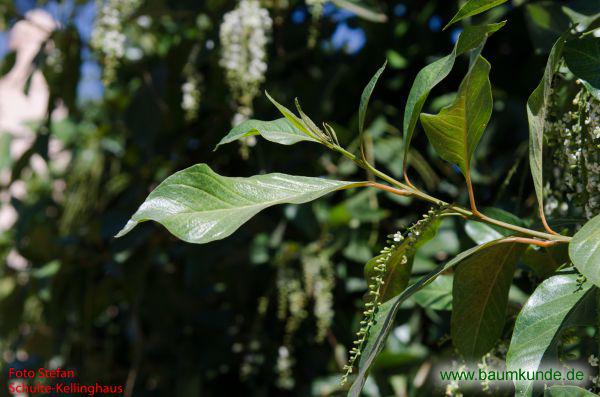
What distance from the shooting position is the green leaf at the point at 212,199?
1.71 feet

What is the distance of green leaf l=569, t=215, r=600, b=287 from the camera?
0.47 m

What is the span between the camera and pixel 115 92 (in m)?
1.82

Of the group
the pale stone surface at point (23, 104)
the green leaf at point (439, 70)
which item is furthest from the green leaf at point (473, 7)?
the pale stone surface at point (23, 104)

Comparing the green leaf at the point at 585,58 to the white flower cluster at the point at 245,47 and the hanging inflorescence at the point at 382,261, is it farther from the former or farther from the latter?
the white flower cluster at the point at 245,47

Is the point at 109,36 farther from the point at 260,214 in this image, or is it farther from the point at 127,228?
the point at 127,228

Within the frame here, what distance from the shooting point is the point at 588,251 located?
49 cm

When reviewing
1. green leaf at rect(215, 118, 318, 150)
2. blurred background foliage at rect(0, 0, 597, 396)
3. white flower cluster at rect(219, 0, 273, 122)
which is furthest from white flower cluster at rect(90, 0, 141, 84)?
green leaf at rect(215, 118, 318, 150)

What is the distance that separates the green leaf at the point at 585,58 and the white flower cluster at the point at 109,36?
823 mm

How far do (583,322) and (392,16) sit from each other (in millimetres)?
995

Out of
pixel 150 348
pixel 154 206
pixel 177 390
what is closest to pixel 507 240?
pixel 154 206

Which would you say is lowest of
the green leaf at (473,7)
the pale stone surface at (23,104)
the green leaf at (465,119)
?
the pale stone surface at (23,104)

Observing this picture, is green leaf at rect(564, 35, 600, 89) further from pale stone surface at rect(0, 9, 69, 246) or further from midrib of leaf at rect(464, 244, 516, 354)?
pale stone surface at rect(0, 9, 69, 246)

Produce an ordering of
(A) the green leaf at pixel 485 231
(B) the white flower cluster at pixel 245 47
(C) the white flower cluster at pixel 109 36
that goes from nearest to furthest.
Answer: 1. (A) the green leaf at pixel 485 231
2. (B) the white flower cluster at pixel 245 47
3. (C) the white flower cluster at pixel 109 36

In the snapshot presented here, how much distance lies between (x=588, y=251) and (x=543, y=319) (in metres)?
0.10
